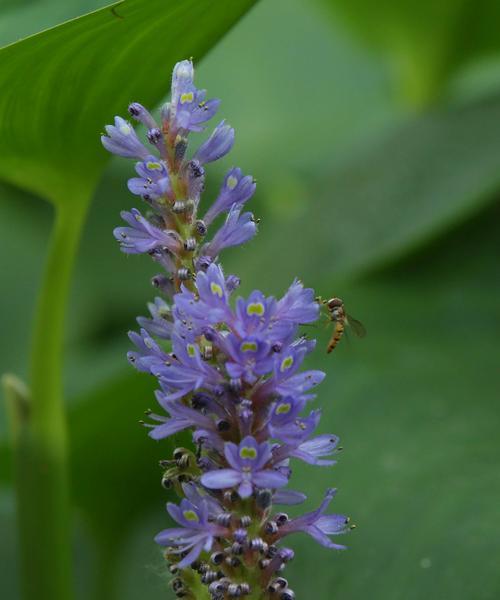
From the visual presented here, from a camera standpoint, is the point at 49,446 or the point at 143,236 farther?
the point at 49,446

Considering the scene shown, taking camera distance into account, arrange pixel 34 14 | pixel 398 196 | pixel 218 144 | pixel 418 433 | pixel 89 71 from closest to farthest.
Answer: pixel 218 144 → pixel 89 71 → pixel 34 14 → pixel 418 433 → pixel 398 196

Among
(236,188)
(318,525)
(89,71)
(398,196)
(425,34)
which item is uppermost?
(425,34)

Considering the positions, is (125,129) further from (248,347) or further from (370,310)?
(370,310)

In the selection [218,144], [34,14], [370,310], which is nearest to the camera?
[218,144]

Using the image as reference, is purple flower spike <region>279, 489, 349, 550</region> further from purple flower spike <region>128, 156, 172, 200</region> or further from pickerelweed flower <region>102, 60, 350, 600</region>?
purple flower spike <region>128, 156, 172, 200</region>

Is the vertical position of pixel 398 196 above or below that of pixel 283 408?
above

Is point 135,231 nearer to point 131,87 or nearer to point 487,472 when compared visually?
point 131,87

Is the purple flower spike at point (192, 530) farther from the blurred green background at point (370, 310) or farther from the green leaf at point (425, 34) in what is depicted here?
the green leaf at point (425, 34)

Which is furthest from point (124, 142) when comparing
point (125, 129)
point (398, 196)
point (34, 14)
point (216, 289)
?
point (398, 196)
